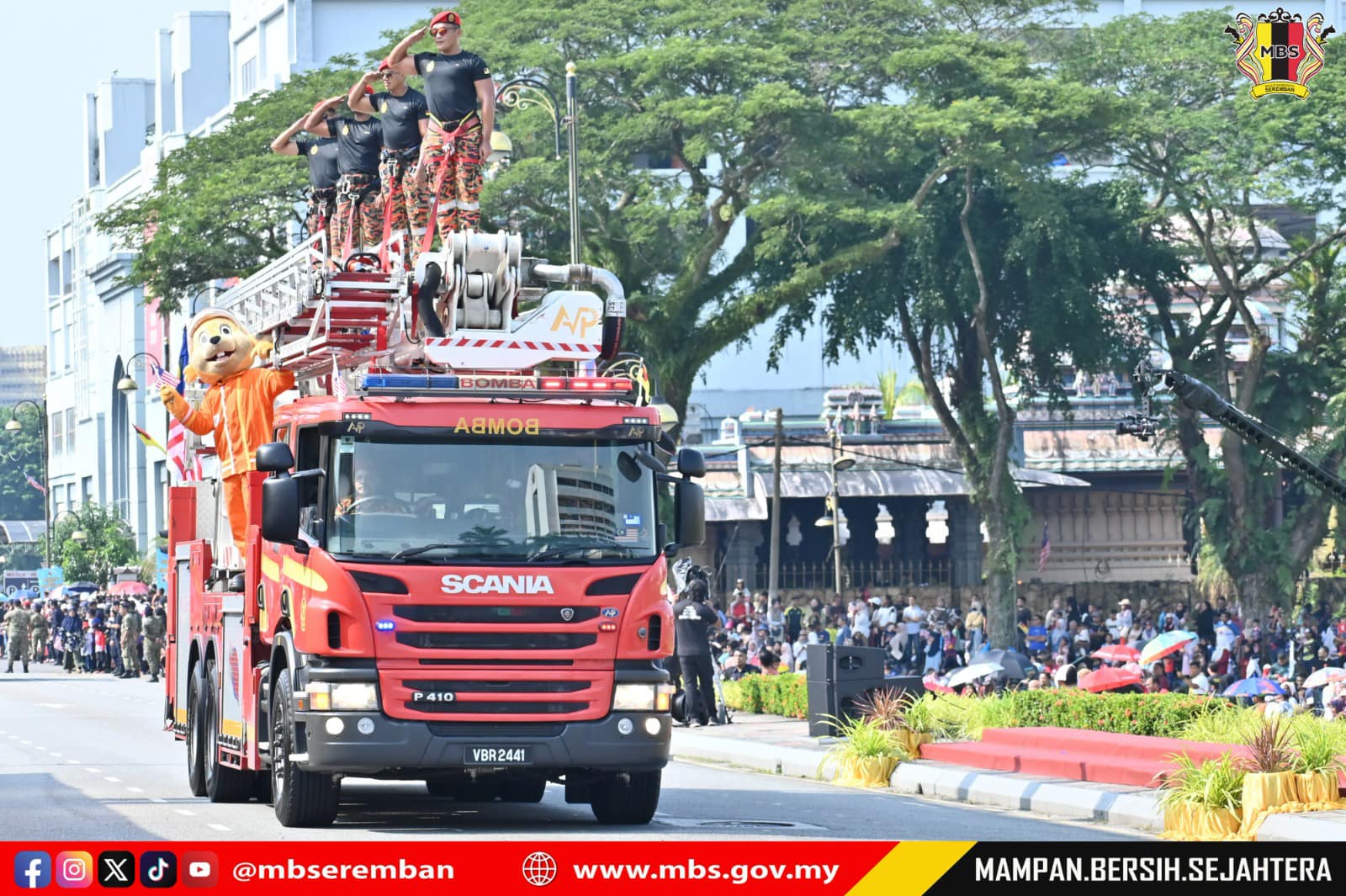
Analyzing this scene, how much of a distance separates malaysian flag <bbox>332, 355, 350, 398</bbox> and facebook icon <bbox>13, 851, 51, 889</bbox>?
524cm

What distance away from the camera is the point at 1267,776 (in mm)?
15250

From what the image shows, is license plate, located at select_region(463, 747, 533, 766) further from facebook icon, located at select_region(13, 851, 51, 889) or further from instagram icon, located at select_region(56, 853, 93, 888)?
facebook icon, located at select_region(13, 851, 51, 889)

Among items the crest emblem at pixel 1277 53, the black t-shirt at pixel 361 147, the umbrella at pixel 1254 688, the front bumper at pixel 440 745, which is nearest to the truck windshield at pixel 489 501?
the front bumper at pixel 440 745

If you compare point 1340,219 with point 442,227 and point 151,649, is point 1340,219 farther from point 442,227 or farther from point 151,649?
point 442,227

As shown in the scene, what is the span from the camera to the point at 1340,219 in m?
44.7

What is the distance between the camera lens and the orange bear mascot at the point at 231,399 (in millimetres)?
17391

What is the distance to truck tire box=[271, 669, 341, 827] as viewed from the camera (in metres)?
15.3

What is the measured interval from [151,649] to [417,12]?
3302 cm

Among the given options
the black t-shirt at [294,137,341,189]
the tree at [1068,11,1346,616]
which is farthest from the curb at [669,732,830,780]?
the tree at [1068,11,1346,616]

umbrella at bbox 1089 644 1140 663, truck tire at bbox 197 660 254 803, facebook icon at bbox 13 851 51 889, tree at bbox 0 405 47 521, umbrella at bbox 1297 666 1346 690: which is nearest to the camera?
facebook icon at bbox 13 851 51 889

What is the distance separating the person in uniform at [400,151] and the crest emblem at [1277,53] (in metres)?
29.0

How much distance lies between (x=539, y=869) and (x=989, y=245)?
36.3 metres

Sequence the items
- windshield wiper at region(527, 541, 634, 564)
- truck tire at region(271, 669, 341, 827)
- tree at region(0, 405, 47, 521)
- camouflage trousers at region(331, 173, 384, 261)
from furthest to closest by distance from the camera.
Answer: tree at region(0, 405, 47, 521)
camouflage trousers at region(331, 173, 384, 261)
truck tire at region(271, 669, 341, 827)
windshield wiper at region(527, 541, 634, 564)

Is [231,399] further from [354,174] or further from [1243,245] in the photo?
[1243,245]
